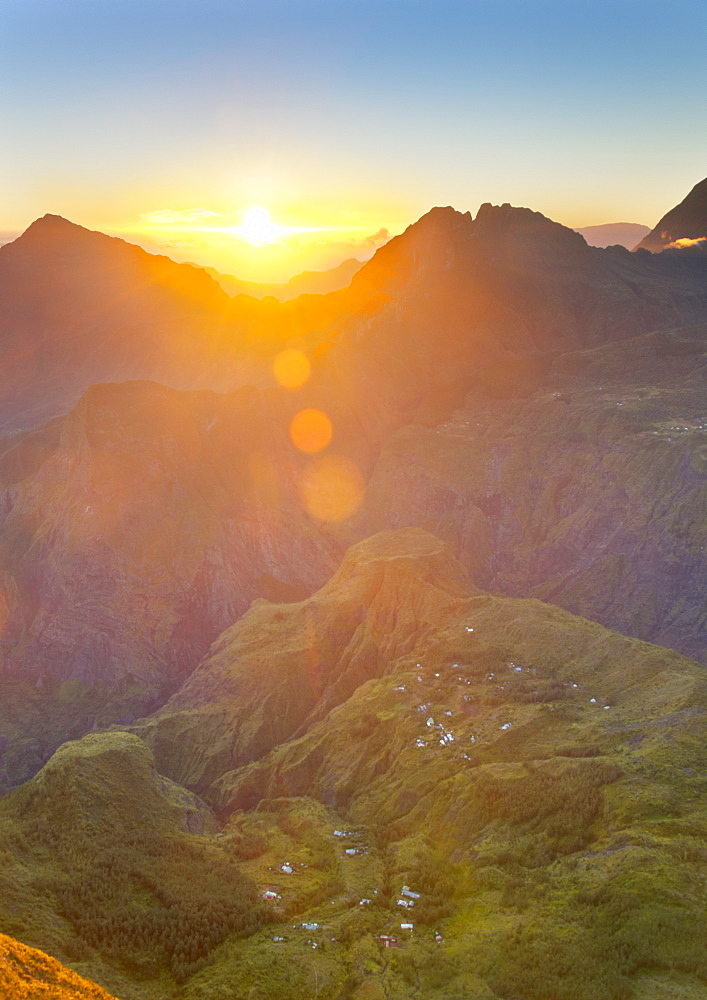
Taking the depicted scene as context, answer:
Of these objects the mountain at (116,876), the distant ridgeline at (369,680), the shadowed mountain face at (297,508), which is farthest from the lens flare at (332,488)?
the mountain at (116,876)

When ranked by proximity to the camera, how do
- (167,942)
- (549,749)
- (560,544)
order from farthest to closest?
(560,544), (549,749), (167,942)

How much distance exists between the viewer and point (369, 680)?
86.4 meters

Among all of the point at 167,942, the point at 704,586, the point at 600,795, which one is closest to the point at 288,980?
the point at 167,942

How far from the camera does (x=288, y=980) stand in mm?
40906

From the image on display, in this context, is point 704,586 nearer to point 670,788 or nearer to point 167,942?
point 670,788

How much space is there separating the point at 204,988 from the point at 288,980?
4.53m

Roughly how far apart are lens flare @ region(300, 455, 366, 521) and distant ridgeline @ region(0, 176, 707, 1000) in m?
0.92

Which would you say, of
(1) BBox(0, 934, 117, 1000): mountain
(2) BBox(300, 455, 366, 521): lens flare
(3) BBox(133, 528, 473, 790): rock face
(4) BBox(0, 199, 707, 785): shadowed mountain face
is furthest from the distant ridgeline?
(2) BBox(300, 455, 366, 521): lens flare

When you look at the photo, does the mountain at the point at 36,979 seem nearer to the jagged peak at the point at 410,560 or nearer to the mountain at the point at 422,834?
the mountain at the point at 422,834

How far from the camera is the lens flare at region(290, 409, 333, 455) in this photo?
6811 inches

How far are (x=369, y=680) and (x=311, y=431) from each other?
97085 millimetres

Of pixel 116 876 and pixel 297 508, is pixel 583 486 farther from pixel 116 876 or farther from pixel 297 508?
pixel 116 876

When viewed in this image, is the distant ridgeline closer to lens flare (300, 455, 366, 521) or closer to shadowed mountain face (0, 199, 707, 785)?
shadowed mountain face (0, 199, 707, 785)

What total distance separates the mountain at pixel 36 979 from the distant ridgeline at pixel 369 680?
20 centimetres
